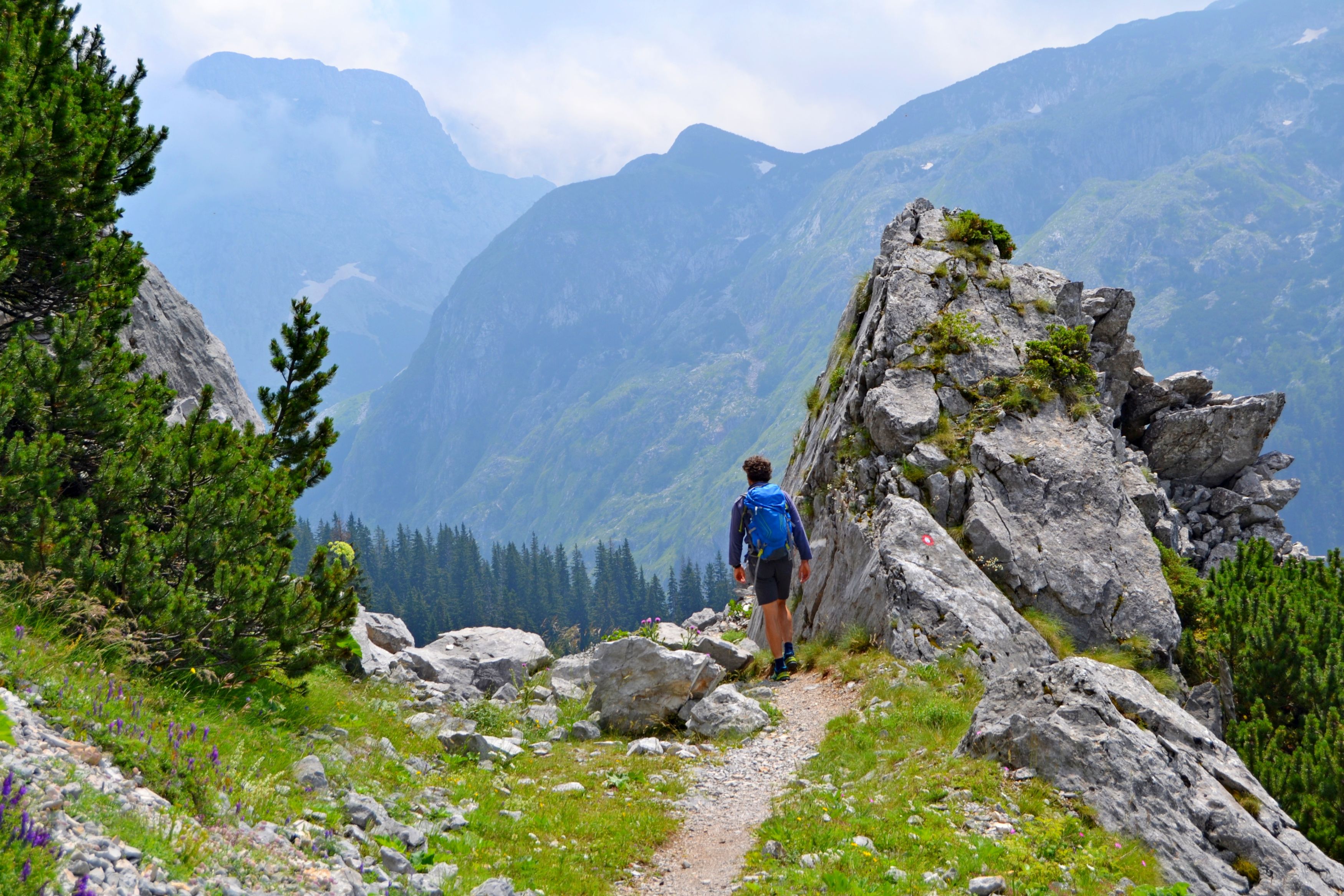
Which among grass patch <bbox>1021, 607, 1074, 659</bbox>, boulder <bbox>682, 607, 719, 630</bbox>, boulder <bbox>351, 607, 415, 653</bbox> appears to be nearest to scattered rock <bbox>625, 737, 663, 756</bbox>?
grass patch <bbox>1021, 607, 1074, 659</bbox>

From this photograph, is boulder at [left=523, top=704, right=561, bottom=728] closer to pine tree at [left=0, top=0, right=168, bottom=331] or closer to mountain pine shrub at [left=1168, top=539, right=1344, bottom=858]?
pine tree at [left=0, top=0, right=168, bottom=331]

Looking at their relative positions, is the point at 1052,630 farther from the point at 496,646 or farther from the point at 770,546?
the point at 496,646

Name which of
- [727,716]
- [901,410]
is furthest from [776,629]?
[901,410]

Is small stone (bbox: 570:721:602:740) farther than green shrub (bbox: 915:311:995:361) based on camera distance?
No

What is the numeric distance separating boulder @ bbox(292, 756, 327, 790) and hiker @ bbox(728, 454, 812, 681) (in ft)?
26.7

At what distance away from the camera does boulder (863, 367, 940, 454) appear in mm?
20500

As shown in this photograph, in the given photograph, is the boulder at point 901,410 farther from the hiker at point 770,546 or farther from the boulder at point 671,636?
the boulder at point 671,636

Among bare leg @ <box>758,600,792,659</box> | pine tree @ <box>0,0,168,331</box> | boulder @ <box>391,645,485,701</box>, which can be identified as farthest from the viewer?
boulder @ <box>391,645,485,701</box>

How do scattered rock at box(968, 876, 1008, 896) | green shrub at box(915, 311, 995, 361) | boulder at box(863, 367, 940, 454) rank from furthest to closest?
green shrub at box(915, 311, 995, 361) → boulder at box(863, 367, 940, 454) → scattered rock at box(968, 876, 1008, 896)

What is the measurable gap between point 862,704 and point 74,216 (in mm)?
13992

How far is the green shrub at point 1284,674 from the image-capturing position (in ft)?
53.1

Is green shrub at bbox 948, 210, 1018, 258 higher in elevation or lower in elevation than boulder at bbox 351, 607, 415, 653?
higher

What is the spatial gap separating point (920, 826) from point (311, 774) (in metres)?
6.76

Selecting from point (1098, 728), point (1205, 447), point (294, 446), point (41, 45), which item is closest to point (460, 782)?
point (294, 446)
